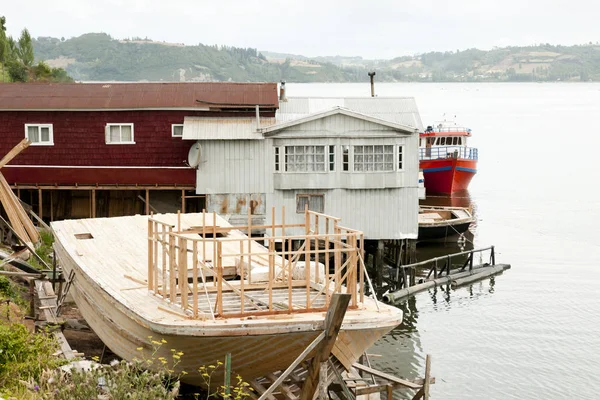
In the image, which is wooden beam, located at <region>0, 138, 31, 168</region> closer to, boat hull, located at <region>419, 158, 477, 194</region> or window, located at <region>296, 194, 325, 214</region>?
window, located at <region>296, 194, 325, 214</region>

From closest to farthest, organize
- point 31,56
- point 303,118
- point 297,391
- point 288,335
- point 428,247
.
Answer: point 288,335
point 297,391
point 303,118
point 428,247
point 31,56

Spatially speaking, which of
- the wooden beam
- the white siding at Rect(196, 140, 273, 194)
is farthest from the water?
the wooden beam

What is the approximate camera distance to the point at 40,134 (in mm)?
37469

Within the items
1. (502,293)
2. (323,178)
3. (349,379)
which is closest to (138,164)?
(323,178)

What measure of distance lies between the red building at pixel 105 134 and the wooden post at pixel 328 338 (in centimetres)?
2074

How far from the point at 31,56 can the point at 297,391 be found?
5819 cm

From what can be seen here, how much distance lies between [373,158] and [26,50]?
4365cm

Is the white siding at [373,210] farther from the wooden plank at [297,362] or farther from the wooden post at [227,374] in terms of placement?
the wooden plank at [297,362]

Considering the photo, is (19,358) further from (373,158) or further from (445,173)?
(445,173)

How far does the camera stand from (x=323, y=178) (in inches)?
1422

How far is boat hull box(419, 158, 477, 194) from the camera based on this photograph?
2559 inches

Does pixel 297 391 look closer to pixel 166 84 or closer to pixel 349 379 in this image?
pixel 349 379

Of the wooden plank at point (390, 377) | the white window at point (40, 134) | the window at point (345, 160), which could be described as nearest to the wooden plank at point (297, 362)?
the wooden plank at point (390, 377)

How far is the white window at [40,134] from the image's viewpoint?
123 ft
